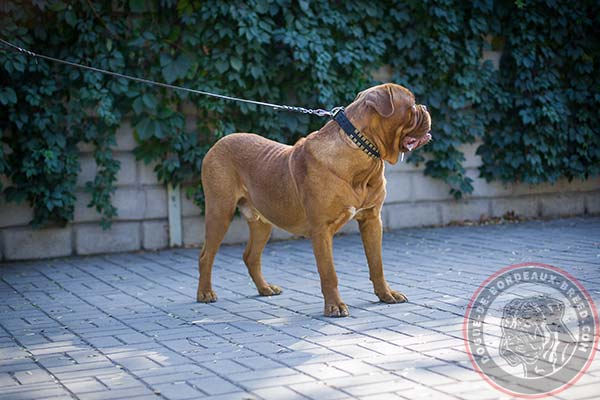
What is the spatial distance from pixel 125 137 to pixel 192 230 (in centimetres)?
112

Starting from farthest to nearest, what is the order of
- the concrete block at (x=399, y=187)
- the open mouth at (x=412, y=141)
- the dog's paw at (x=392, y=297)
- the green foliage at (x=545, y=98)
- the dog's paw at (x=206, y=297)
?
1. the green foliage at (x=545, y=98)
2. the concrete block at (x=399, y=187)
3. the dog's paw at (x=206, y=297)
4. the dog's paw at (x=392, y=297)
5. the open mouth at (x=412, y=141)

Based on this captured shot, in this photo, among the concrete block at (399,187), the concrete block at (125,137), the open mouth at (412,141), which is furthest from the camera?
the concrete block at (399,187)

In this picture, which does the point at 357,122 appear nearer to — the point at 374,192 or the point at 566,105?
the point at 374,192

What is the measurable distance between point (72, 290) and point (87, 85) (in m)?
2.19

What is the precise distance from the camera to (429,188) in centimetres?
880

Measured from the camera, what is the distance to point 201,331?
4484 mm

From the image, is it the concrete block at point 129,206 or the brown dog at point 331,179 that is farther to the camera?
the concrete block at point 129,206

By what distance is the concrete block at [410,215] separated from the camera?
8656 mm

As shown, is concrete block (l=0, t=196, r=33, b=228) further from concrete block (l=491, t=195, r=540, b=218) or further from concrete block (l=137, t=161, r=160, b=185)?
concrete block (l=491, t=195, r=540, b=218)

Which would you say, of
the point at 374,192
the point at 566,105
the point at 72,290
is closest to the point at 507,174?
the point at 566,105

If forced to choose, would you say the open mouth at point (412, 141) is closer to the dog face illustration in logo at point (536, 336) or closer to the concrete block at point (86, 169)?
the dog face illustration in logo at point (536, 336)

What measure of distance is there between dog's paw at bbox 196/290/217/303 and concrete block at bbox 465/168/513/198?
174 inches

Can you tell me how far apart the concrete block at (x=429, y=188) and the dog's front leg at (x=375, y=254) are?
3752 mm

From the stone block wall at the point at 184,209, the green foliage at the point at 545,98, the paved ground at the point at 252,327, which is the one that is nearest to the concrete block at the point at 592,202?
the stone block wall at the point at 184,209
